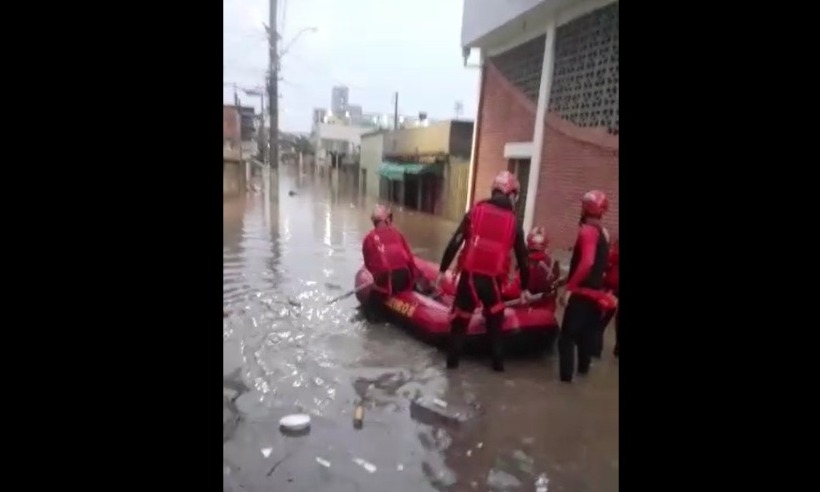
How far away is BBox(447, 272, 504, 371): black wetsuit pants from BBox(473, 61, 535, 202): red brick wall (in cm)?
18

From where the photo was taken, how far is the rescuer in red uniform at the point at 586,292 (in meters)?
1.15

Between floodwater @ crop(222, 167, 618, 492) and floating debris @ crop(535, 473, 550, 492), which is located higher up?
floodwater @ crop(222, 167, 618, 492)

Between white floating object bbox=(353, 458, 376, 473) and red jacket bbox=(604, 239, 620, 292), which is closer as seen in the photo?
white floating object bbox=(353, 458, 376, 473)

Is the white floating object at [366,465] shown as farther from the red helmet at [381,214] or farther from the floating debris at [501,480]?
the red helmet at [381,214]

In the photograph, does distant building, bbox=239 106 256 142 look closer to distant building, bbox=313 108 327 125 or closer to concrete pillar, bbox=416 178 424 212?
distant building, bbox=313 108 327 125

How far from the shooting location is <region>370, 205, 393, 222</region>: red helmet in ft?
3.89

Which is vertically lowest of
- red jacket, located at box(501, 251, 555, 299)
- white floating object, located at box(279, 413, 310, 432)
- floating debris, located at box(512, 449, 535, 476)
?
floating debris, located at box(512, 449, 535, 476)

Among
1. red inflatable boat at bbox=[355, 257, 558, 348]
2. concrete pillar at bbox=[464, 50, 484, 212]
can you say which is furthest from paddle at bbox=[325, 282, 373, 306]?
concrete pillar at bbox=[464, 50, 484, 212]

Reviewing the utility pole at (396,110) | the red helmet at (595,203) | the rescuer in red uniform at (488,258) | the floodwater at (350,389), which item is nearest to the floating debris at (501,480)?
the floodwater at (350,389)

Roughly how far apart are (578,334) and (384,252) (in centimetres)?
45
